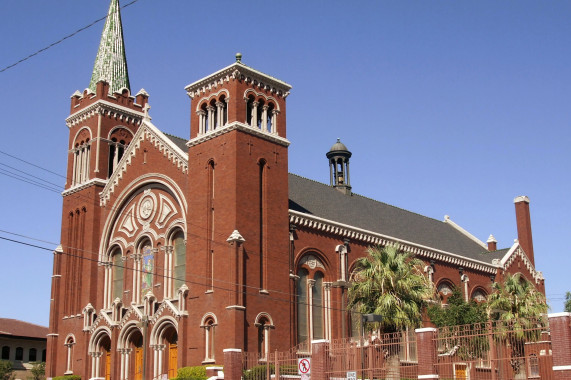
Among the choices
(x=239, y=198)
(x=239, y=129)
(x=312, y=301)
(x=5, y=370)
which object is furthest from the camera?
(x=5, y=370)

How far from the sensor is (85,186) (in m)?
53.0

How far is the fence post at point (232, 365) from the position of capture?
37.0m

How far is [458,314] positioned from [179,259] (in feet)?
56.4

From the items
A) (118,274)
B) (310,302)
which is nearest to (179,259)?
(118,274)

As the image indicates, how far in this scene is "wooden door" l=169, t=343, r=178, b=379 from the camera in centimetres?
4378

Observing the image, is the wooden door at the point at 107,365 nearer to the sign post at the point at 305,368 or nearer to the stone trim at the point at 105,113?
the stone trim at the point at 105,113

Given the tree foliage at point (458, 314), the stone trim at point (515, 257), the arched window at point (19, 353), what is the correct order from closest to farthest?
the tree foliage at point (458, 314)
the stone trim at point (515, 257)
the arched window at point (19, 353)

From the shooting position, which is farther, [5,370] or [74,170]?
[5,370]

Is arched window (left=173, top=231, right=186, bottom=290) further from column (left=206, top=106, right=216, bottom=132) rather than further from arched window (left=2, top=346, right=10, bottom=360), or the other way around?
arched window (left=2, top=346, right=10, bottom=360)

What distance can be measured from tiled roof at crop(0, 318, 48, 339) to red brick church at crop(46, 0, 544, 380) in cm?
2305

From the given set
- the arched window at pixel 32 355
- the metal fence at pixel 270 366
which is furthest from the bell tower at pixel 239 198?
the arched window at pixel 32 355

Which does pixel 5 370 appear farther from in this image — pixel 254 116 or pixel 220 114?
pixel 254 116

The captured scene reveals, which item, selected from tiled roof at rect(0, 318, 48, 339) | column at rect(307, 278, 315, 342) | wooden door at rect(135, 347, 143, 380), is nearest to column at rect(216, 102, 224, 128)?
column at rect(307, 278, 315, 342)

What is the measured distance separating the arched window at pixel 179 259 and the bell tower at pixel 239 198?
168 centimetres
